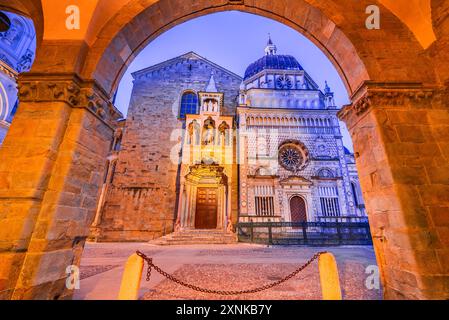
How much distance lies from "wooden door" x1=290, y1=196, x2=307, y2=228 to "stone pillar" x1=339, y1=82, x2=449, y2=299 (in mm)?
11729

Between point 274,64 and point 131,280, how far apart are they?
2548 cm

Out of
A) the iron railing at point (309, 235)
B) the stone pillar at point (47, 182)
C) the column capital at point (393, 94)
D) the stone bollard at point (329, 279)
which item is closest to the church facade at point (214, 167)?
the iron railing at point (309, 235)

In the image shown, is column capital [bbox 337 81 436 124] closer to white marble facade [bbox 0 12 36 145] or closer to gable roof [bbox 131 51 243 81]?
white marble facade [bbox 0 12 36 145]

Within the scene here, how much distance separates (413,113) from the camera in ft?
9.50

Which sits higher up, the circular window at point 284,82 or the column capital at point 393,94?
the circular window at point 284,82

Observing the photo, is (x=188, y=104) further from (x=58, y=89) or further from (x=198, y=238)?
(x=58, y=89)

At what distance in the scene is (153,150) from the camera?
14.9 m

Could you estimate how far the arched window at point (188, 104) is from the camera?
16.5 meters

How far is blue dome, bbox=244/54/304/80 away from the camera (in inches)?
865

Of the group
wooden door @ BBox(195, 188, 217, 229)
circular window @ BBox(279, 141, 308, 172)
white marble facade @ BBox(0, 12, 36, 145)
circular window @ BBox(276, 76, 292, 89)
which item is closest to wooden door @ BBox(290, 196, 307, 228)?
circular window @ BBox(279, 141, 308, 172)

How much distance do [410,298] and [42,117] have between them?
17.9ft

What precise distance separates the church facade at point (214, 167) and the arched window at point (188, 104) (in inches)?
3.7

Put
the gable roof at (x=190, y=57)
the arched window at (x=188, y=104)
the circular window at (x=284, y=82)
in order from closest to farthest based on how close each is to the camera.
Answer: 1. the arched window at (x=188, y=104)
2. the gable roof at (x=190, y=57)
3. the circular window at (x=284, y=82)

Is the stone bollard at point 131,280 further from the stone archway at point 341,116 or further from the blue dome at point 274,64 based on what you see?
the blue dome at point 274,64
